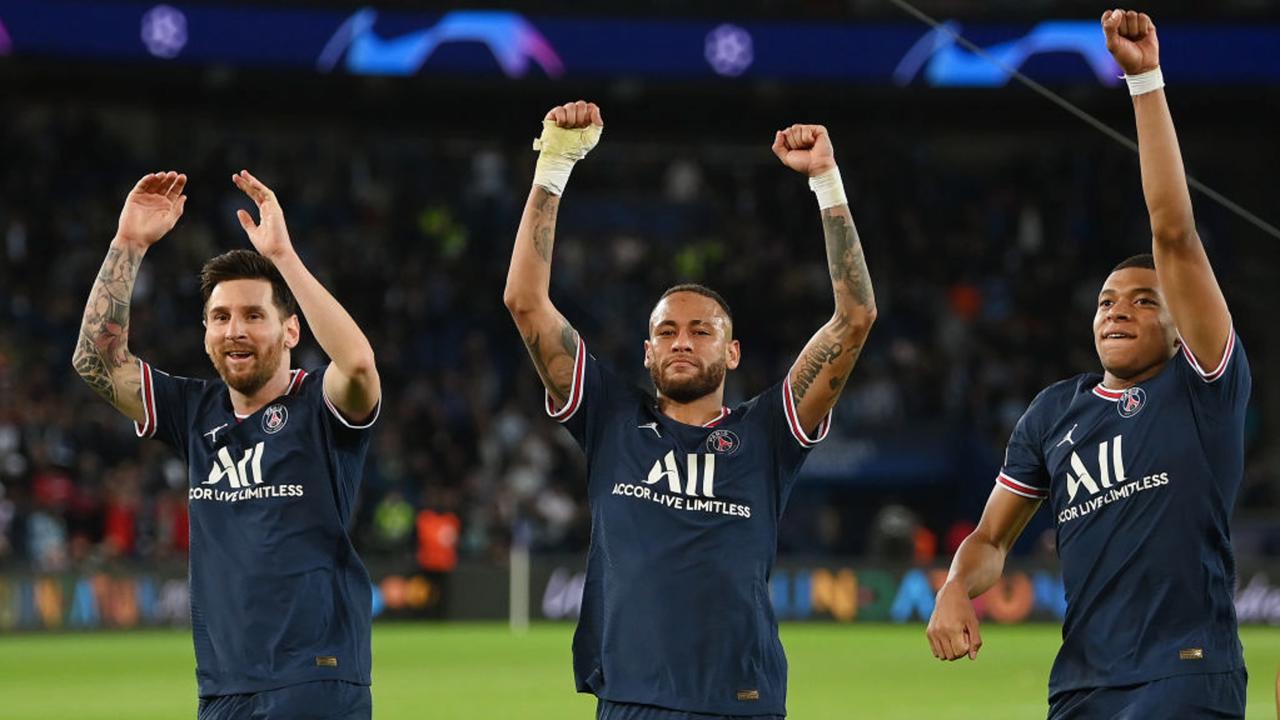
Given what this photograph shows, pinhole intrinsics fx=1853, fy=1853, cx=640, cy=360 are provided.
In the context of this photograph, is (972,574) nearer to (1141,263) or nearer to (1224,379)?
(1224,379)

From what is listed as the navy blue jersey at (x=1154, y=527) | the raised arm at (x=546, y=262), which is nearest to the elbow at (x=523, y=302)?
the raised arm at (x=546, y=262)

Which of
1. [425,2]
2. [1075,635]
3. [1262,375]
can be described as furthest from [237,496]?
[1262,375]

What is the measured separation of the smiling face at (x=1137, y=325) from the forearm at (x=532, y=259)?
1807 millimetres

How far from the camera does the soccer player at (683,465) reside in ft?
18.7

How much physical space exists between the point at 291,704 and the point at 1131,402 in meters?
2.78

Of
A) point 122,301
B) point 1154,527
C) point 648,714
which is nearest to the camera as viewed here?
point 1154,527

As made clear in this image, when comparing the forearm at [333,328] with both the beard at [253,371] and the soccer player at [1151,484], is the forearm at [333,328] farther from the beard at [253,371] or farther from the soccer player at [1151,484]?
the soccer player at [1151,484]

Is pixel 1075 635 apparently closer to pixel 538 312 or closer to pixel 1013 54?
pixel 538 312

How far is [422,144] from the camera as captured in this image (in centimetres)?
3362

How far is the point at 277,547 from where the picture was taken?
5.95 metres

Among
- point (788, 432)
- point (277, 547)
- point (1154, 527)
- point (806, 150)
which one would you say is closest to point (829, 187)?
point (806, 150)

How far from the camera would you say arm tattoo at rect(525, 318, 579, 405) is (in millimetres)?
6170

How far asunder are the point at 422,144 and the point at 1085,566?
2885 centimetres

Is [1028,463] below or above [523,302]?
below
